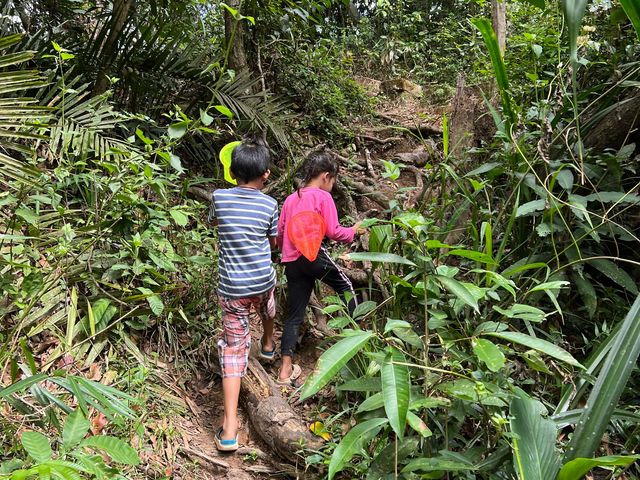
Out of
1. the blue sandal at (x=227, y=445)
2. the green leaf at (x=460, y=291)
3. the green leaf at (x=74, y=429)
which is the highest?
the green leaf at (x=460, y=291)

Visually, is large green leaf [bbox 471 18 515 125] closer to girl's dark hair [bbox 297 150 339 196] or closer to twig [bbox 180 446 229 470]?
girl's dark hair [bbox 297 150 339 196]

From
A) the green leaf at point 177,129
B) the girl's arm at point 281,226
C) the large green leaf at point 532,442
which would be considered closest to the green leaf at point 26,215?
the green leaf at point 177,129

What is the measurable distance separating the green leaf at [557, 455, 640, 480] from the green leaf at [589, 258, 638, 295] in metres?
1.23

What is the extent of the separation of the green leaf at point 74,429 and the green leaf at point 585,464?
129 cm

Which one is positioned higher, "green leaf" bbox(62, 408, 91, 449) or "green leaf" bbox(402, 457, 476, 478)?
"green leaf" bbox(62, 408, 91, 449)

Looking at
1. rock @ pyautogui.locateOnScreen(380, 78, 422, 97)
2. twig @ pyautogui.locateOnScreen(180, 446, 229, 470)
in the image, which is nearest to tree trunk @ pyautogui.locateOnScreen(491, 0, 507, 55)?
rock @ pyautogui.locateOnScreen(380, 78, 422, 97)

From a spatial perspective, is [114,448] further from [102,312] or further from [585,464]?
[102,312]

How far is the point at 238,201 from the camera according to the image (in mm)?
2658

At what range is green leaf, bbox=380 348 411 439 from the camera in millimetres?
1220

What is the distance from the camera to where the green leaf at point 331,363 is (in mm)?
1240

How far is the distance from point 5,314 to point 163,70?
7.83ft

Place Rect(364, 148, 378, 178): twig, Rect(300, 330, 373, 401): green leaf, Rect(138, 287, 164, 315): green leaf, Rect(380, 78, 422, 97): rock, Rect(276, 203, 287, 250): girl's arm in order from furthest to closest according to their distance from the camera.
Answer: Rect(380, 78, 422, 97): rock
Rect(364, 148, 378, 178): twig
Rect(276, 203, 287, 250): girl's arm
Rect(138, 287, 164, 315): green leaf
Rect(300, 330, 373, 401): green leaf

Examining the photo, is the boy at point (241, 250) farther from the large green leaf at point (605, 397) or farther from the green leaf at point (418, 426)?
the large green leaf at point (605, 397)

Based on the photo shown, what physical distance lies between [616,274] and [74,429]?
2.34m
